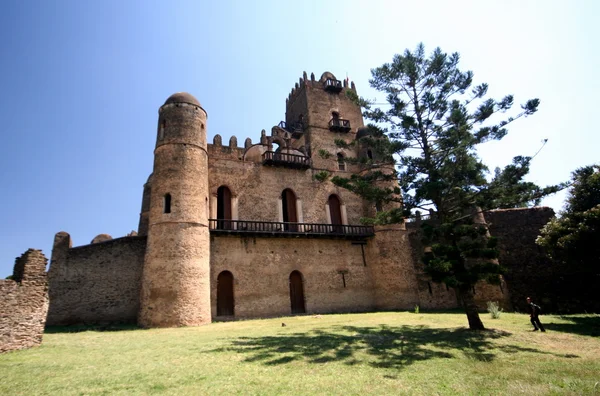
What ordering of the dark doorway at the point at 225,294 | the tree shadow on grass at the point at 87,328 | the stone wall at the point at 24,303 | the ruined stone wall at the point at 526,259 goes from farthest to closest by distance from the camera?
1. the ruined stone wall at the point at 526,259
2. the dark doorway at the point at 225,294
3. the tree shadow on grass at the point at 87,328
4. the stone wall at the point at 24,303

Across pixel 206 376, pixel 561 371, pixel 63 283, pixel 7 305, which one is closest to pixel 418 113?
pixel 561 371

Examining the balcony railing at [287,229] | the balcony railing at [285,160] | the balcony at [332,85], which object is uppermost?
the balcony at [332,85]

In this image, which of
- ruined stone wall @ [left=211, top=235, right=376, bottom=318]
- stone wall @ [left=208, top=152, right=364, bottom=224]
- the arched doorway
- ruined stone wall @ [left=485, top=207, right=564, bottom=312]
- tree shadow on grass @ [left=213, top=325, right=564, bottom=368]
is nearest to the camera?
tree shadow on grass @ [left=213, top=325, right=564, bottom=368]

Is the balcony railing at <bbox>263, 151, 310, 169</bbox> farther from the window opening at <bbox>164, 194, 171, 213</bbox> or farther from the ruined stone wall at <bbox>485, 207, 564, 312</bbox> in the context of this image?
the ruined stone wall at <bbox>485, 207, 564, 312</bbox>

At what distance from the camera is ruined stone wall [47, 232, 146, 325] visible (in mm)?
15039

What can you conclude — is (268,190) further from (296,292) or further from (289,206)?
(296,292)

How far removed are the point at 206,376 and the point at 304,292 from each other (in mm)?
12872

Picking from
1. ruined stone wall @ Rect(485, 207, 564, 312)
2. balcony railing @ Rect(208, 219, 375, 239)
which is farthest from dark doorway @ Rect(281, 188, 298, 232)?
ruined stone wall @ Rect(485, 207, 564, 312)

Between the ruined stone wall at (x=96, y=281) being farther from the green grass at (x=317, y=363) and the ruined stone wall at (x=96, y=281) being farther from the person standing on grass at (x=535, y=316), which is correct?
the person standing on grass at (x=535, y=316)

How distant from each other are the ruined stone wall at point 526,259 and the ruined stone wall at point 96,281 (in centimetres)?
1926

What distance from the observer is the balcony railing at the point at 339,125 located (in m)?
23.4

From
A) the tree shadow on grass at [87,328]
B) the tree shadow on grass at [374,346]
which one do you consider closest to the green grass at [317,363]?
the tree shadow on grass at [374,346]

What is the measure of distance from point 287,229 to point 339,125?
8.72 m

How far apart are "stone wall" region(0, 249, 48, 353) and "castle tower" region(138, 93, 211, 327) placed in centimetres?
486
